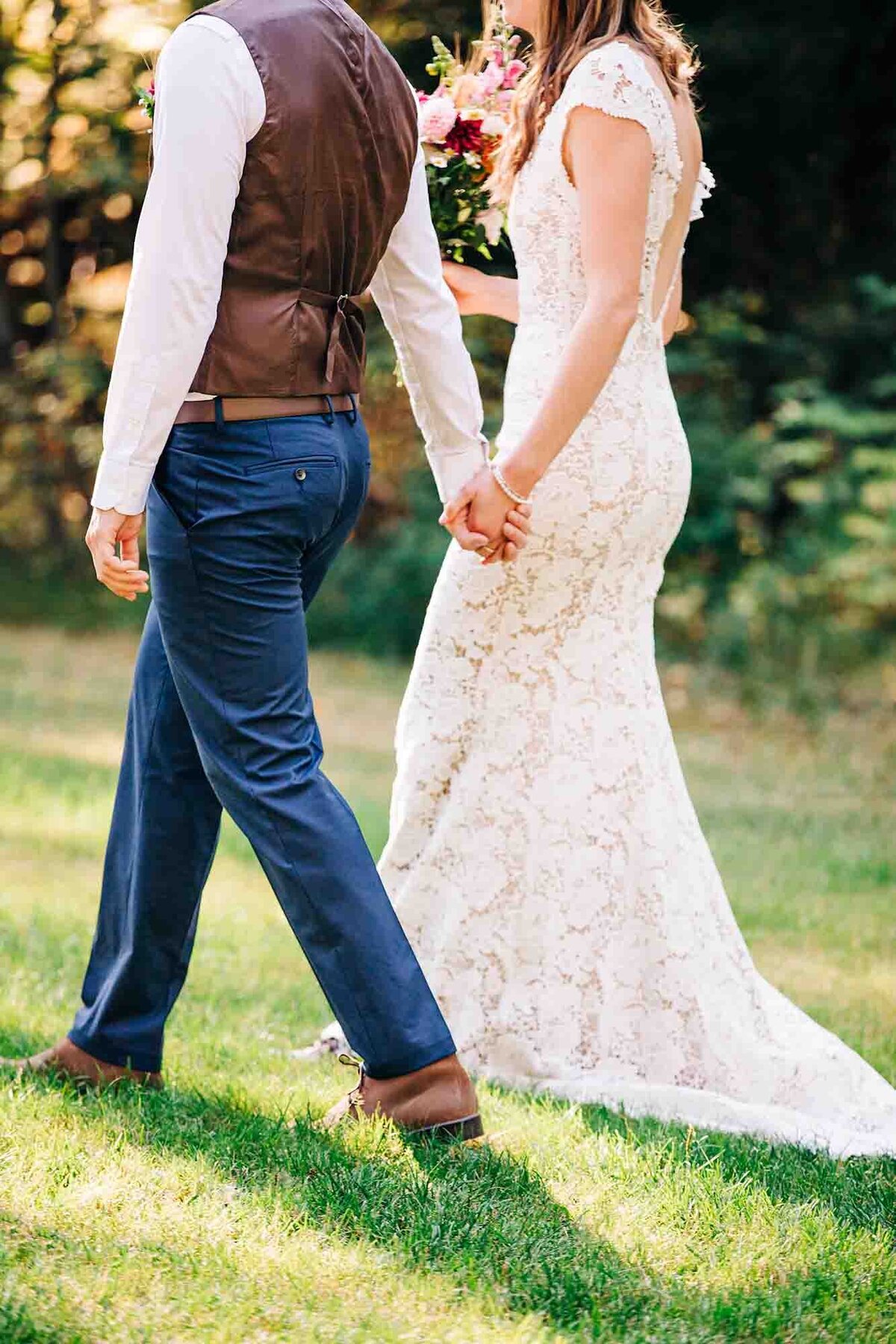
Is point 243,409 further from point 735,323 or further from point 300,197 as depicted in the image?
point 735,323

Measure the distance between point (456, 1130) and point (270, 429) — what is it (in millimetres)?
1171

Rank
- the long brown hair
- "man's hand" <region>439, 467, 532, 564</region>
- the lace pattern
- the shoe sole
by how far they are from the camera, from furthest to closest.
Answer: the lace pattern → the long brown hair → "man's hand" <region>439, 467, 532, 564</region> → the shoe sole

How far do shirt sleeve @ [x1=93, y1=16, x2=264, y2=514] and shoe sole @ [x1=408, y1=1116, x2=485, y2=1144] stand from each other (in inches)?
43.3

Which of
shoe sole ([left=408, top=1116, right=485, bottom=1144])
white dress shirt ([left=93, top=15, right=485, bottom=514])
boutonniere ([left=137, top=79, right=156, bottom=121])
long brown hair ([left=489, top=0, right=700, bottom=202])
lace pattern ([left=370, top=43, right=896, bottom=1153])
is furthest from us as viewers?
lace pattern ([left=370, top=43, right=896, bottom=1153])

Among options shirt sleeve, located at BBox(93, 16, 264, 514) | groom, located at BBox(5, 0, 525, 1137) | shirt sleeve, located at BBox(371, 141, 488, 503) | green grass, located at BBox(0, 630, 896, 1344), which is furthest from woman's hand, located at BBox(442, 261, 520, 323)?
green grass, located at BBox(0, 630, 896, 1344)

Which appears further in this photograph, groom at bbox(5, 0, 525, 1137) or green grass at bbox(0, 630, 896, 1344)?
groom at bbox(5, 0, 525, 1137)

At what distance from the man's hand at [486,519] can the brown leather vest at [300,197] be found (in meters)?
0.41

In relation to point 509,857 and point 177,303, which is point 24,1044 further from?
point 177,303

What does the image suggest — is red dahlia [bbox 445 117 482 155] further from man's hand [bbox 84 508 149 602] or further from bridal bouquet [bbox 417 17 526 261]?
man's hand [bbox 84 508 149 602]

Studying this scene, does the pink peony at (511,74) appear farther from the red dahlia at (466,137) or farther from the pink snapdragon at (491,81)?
the red dahlia at (466,137)

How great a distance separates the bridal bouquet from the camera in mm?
3410

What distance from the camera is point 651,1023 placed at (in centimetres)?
330

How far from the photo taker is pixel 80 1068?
2.96 m

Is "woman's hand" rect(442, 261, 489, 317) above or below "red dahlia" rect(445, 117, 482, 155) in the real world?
below
